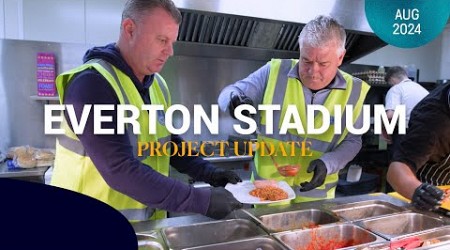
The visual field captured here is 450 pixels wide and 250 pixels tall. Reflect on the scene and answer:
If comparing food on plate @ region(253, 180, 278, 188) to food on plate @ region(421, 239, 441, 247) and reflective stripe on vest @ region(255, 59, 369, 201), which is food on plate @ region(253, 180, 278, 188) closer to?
reflective stripe on vest @ region(255, 59, 369, 201)

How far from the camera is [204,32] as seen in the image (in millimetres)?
2322

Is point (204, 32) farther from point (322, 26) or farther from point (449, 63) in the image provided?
point (449, 63)

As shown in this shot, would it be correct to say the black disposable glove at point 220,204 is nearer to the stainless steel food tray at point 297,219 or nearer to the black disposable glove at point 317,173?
the stainless steel food tray at point 297,219

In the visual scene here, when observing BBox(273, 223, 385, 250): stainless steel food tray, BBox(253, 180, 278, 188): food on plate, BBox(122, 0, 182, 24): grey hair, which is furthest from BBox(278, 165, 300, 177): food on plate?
BBox(122, 0, 182, 24): grey hair

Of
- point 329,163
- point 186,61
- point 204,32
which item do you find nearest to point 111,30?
point 186,61

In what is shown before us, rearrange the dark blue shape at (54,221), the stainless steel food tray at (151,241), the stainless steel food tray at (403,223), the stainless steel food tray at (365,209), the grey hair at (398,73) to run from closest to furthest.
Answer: the dark blue shape at (54,221) < the stainless steel food tray at (151,241) < the stainless steel food tray at (403,223) < the stainless steel food tray at (365,209) < the grey hair at (398,73)

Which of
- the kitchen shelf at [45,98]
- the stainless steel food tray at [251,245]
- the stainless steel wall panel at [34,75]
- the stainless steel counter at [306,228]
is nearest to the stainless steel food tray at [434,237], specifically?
the stainless steel counter at [306,228]

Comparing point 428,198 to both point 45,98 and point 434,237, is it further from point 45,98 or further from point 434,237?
point 45,98

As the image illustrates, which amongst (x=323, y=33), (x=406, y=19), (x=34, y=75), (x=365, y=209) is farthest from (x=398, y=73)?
(x=34, y=75)

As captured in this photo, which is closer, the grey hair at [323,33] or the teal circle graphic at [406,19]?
the grey hair at [323,33]

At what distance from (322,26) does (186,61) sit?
1736 millimetres

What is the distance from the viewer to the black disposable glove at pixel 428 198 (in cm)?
125

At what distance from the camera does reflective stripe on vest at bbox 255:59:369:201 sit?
1573 millimetres

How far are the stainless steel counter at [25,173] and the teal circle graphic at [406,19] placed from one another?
2416 mm
